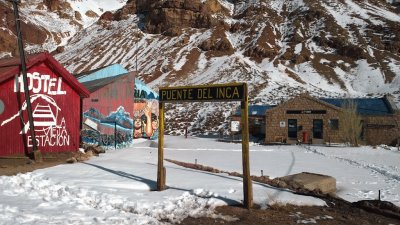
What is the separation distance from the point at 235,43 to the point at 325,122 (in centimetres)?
6377

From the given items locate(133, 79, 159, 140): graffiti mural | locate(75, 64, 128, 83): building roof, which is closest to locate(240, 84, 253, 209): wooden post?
locate(75, 64, 128, 83): building roof

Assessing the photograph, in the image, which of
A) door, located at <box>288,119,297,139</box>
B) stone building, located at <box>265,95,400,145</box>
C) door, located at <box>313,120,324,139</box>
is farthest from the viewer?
door, located at <box>288,119,297,139</box>

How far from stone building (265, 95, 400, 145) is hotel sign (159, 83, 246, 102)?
2616cm

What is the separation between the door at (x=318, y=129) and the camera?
117ft

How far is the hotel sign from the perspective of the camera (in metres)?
8.60

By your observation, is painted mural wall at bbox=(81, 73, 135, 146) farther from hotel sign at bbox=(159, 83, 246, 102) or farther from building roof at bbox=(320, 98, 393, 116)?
building roof at bbox=(320, 98, 393, 116)

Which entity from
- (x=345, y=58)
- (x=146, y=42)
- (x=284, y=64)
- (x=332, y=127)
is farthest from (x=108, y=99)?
(x=146, y=42)

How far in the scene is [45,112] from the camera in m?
16.8

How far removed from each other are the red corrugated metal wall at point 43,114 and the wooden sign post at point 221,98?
811 centimetres

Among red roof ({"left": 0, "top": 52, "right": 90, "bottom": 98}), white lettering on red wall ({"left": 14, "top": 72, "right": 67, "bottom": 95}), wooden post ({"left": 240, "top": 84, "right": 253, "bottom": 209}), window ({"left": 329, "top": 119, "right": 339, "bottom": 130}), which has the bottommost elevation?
wooden post ({"left": 240, "top": 84, "right": 253, "bottom": 209})

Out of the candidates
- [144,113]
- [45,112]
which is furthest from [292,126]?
[45,112]

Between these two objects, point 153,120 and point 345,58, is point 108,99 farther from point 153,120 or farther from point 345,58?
point 345,58

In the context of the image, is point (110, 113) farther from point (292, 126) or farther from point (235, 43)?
point (235, 43)

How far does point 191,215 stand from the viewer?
7840 mm
